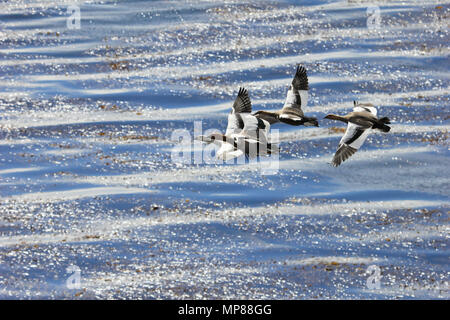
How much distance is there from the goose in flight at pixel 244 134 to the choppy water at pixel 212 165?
59.2 inches

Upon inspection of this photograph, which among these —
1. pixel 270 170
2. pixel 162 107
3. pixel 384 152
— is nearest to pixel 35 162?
pixel 162 107

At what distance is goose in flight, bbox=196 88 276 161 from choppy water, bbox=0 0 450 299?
1503mm

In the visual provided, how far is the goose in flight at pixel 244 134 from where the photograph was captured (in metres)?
9.52

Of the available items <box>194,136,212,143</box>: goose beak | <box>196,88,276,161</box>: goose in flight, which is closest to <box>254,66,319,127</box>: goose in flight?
<box>196,88,276,161</box>: goose in flight

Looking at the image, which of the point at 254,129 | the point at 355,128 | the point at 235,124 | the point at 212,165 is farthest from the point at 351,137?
the point at 212,165

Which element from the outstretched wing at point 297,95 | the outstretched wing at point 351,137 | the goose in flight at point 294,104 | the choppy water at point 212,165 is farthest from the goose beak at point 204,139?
the outstretched wing at point 351,137

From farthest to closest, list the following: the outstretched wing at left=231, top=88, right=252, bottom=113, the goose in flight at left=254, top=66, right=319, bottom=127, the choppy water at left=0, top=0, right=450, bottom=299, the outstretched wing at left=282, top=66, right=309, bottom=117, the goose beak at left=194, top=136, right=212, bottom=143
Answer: the goose beak at left=194, top=136, right=212, bottom=143 → the choppy water at left=0, top=0, right=450, bottom=299 → the outstretched wing at left=282, top=66, right=309, bottom=117 → the goose in flight at left=254, top=66, right=319, bottom=127 → the outstretched wing at left=231, top=88, right=252, bottom=113

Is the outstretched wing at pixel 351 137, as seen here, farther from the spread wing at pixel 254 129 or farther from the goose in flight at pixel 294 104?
the spread wing at pixel 254 129

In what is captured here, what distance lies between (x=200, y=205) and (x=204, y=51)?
4.81 metres

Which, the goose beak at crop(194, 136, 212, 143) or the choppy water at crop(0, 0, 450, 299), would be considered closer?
the choppy water at crop(0, 0, 450, 299)

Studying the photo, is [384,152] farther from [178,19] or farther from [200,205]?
[178,19]

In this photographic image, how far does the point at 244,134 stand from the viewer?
31.2 ft

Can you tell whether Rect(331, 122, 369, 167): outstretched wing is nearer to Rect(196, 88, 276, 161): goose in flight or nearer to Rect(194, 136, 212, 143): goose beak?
Rect(196, 88, 276, 161): goose in flight

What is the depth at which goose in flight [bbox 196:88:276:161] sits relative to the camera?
952 centimetres
